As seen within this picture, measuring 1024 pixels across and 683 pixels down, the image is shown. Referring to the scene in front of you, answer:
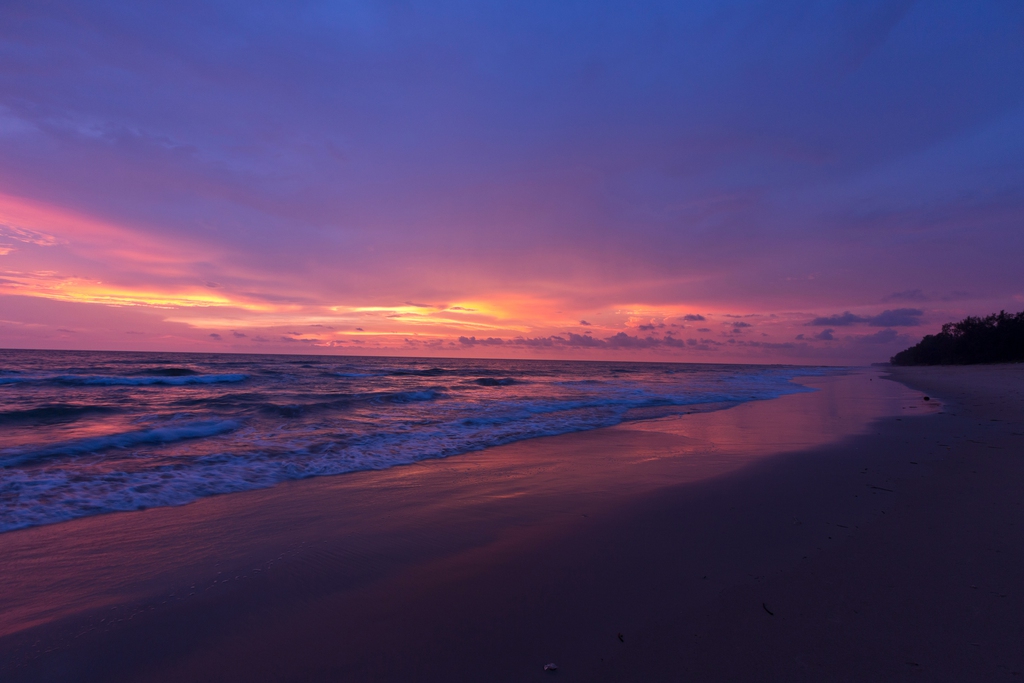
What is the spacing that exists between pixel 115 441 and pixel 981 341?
81.3 metres

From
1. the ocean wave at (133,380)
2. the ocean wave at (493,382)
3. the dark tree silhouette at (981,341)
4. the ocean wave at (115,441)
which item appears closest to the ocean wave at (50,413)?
the ocean wave at (115,441)

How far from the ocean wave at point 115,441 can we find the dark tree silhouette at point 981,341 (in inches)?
2905

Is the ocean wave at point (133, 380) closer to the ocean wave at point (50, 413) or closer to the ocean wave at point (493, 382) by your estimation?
the ocean wave at point (50, 413)

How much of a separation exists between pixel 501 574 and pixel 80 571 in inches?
144

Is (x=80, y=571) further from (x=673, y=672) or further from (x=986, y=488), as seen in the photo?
(x=986, y=488)

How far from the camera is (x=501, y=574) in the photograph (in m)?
3.84

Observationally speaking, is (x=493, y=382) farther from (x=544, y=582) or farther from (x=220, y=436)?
(x=544, y=582)

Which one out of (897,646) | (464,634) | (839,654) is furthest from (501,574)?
(897,646)

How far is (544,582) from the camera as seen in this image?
3.67m

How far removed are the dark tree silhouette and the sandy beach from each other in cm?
6885

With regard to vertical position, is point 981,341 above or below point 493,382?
above

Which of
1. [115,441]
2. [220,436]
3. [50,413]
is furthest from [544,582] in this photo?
[50,413]

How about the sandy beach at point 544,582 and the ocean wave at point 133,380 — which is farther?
the ocean wave at point 133,380

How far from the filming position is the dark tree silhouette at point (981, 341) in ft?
179
